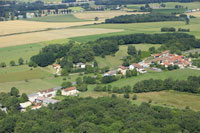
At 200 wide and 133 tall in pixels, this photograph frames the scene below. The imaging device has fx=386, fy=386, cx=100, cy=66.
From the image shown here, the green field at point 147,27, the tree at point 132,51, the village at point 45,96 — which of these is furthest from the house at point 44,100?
the green field at point 147,27

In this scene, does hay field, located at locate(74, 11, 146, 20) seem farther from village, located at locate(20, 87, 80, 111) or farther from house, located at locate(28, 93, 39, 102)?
house, located at locate(28, 93, 39, 102)

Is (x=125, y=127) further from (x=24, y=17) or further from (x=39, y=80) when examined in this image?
(x=24, y=17)

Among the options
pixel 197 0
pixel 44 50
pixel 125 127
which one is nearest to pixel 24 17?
pixel 44 50

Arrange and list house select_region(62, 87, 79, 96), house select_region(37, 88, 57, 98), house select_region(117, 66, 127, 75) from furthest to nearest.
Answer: house select_region(117, 66, 127, 75) → house select_region(62, 87, 79, 96) → house select_region(37, 88, 57, 98)

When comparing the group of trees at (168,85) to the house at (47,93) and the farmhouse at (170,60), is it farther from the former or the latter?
the farmhouse at (170,60)

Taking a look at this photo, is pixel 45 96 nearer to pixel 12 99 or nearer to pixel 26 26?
pixel 12 99

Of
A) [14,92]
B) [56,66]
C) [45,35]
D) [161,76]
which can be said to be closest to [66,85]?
[14,92]

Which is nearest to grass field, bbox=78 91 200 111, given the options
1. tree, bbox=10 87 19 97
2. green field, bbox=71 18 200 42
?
tree, bbox=10 87 19 97
